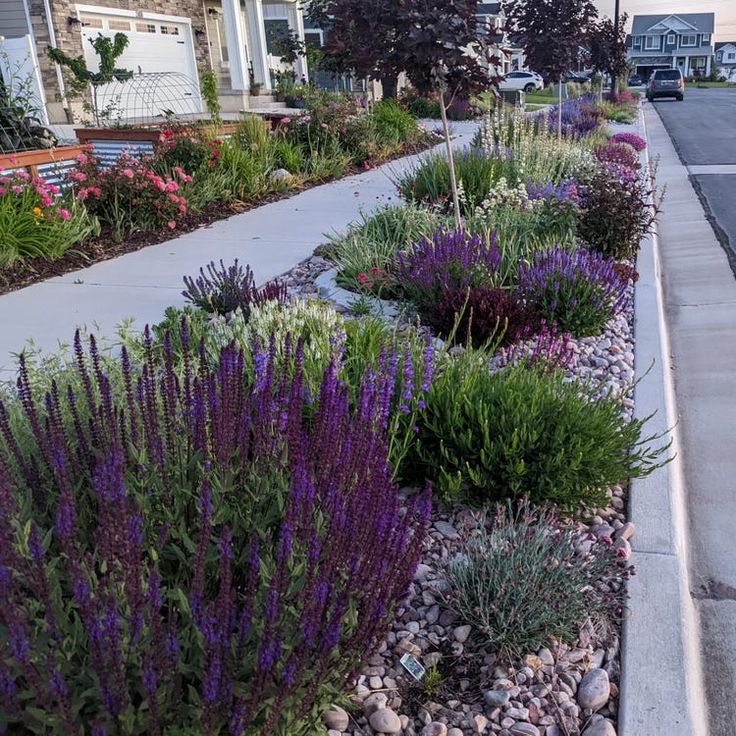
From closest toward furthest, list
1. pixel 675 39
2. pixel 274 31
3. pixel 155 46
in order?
1. pixel 155 46
2. pixel 274 31
3. pixel 675 39

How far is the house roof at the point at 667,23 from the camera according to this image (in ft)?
358

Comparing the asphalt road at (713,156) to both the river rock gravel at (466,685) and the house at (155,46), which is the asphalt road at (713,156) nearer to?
the river rock gravel at (466,685)

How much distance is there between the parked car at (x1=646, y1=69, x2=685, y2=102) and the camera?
161 ft

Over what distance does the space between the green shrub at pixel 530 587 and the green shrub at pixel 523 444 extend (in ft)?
1.12

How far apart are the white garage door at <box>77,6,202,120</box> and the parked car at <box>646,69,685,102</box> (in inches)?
1381

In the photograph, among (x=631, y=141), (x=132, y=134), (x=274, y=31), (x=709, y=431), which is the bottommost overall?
(x=709, y=431)

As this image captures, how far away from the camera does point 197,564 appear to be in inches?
75.0

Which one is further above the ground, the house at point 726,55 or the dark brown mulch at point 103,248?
the dark brown mulch at point 103,248

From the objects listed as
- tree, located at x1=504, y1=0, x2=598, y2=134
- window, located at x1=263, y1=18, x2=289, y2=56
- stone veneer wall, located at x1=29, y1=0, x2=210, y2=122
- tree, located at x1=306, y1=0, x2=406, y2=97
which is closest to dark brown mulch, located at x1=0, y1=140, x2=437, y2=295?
tree, located at x1=306, y1=0, x2=406, y2=97

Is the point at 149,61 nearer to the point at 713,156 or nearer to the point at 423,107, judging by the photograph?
the point at 423,107

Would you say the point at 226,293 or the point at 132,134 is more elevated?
the point at 132,134

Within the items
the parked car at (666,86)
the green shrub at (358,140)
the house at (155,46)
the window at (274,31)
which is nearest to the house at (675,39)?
the parked car at (666,86)

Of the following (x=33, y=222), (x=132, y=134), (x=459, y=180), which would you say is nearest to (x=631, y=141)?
(x=459, y=180)

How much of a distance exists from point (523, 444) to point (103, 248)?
19.8 feet
